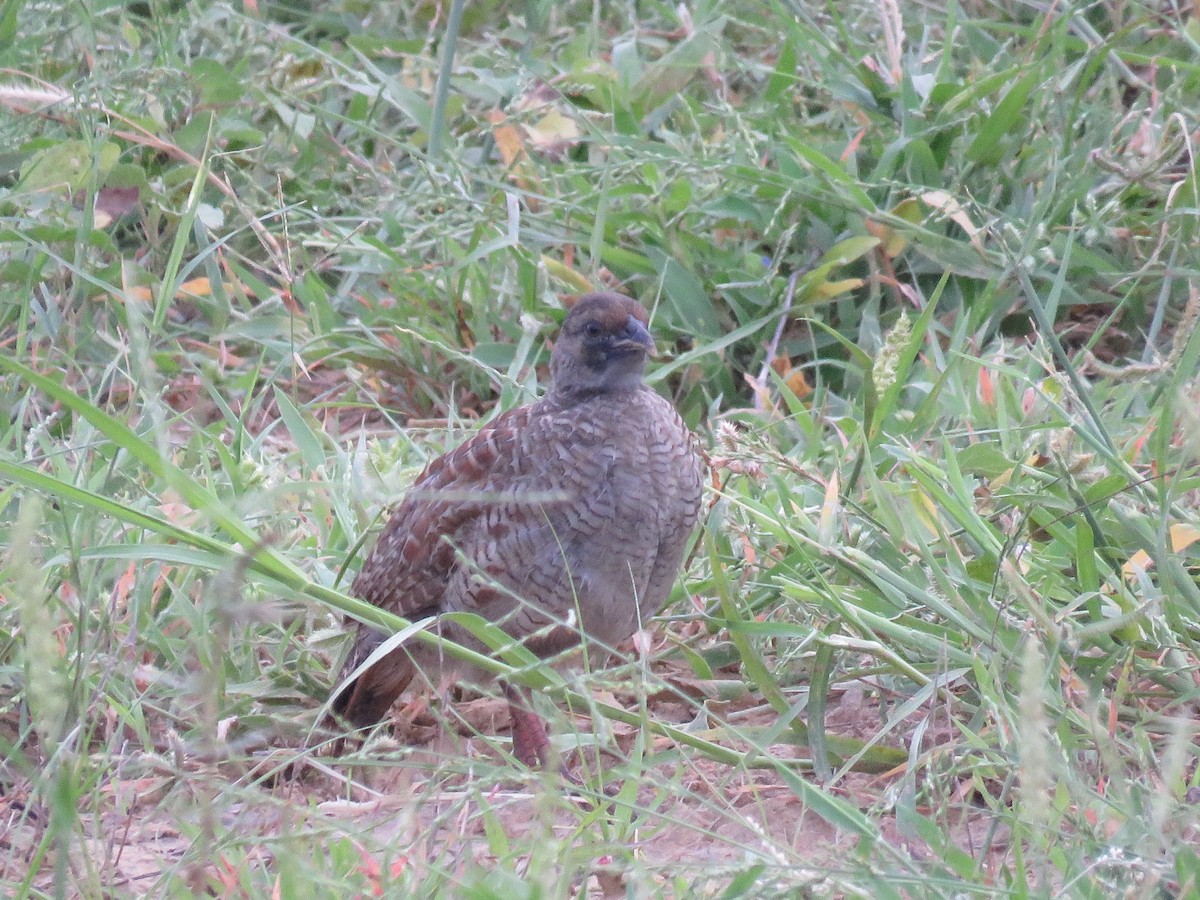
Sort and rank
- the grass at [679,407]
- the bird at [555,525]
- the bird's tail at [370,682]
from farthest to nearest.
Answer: the bird's tail at [370,682], the bird at [555,525], the grass at [679,407]

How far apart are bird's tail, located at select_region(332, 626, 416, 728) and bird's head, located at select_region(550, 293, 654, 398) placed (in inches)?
28.8

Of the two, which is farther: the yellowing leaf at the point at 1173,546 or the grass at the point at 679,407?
the yellowing leaf at the point at 1173,546

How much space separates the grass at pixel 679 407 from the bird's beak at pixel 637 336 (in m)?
0.36

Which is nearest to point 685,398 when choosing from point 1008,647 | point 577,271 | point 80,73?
point 577,271

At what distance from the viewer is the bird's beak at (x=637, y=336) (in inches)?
142

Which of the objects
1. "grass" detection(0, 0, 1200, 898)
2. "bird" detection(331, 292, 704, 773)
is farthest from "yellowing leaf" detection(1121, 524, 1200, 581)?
"bird" detection(331, 292, 704, 773)

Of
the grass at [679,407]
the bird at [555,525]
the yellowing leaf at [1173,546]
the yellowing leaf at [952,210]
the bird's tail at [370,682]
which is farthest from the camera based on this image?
the yellowing leaf at [952,210]

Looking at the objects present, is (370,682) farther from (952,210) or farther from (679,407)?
(952,210)

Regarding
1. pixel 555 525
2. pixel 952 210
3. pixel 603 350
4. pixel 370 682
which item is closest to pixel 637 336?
pixel 603 350

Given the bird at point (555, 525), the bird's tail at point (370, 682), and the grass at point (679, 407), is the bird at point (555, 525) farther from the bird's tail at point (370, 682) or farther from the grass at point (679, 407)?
the grass at point (679, 407)

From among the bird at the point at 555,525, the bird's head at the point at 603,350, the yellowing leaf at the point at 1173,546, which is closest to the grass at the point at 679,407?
the yellowing leaf at the point at 1173,546

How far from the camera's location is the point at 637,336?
11.9 feet

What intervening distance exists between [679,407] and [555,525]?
1587 mm

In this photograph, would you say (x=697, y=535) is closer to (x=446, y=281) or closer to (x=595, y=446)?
(x=595, y=446)
